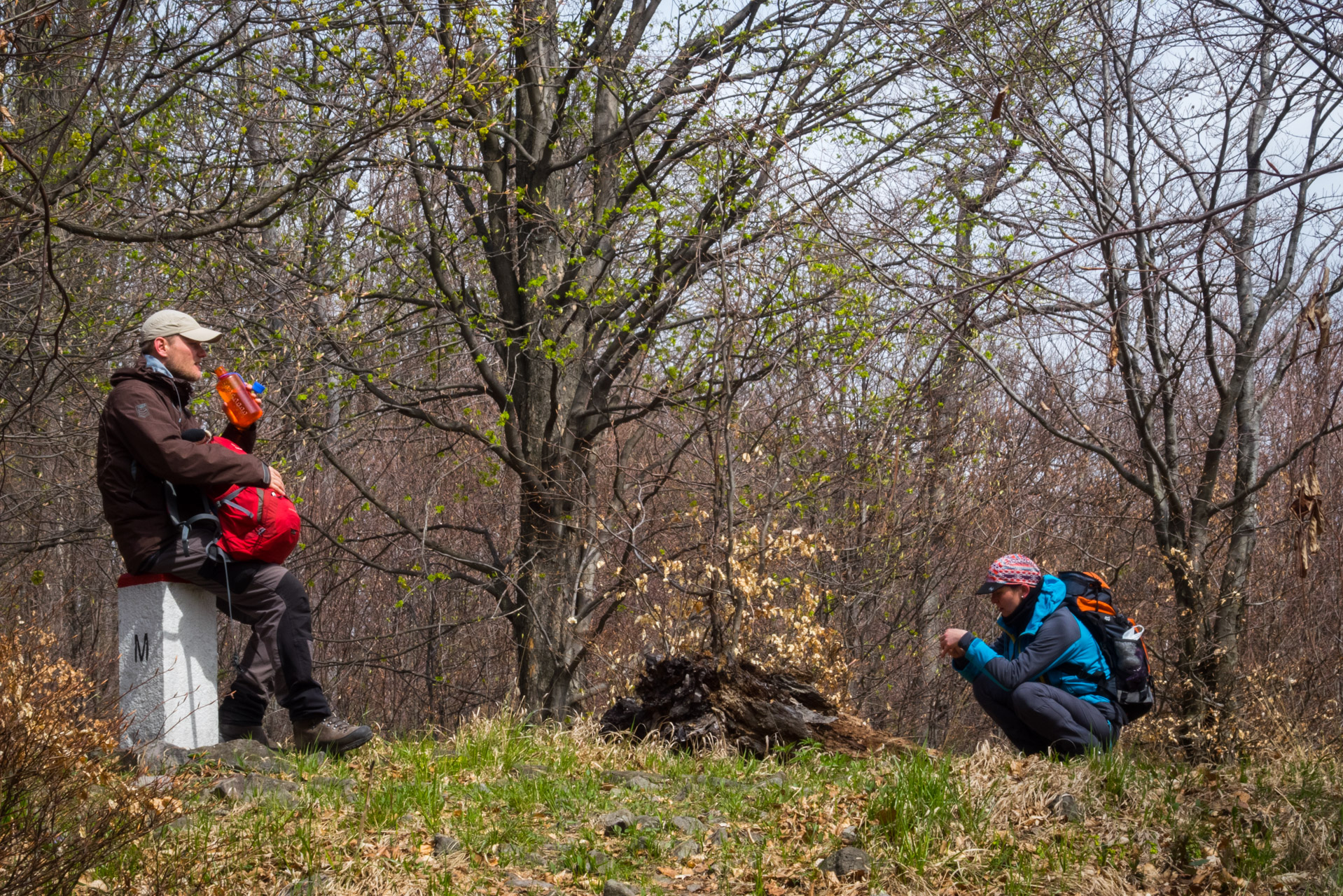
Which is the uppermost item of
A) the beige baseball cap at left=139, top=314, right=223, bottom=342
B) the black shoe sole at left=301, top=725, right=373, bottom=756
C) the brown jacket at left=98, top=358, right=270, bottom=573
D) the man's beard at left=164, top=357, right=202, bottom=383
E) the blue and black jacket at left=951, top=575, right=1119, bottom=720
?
the beige baseball cap at left=139, top=314, right=223, bottom=342

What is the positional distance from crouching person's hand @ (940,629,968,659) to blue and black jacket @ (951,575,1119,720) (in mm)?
79

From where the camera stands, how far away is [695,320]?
8812 mm

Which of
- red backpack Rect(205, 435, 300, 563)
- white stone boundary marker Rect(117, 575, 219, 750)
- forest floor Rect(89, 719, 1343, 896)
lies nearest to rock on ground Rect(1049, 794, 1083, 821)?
forest floor Rect(89, 719, 1343, 896)

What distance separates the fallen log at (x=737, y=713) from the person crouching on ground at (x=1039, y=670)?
0.71 metres

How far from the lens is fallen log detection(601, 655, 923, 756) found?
5.77 meters

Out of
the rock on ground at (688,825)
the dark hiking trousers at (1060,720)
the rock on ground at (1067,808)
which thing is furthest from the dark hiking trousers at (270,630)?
the dark hiking trousers at (1060,720)

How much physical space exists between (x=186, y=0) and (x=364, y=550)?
10.2 meters

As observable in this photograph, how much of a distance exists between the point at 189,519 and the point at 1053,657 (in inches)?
160

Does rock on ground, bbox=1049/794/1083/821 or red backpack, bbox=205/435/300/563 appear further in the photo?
red backpack, bbox=205/435/300/563

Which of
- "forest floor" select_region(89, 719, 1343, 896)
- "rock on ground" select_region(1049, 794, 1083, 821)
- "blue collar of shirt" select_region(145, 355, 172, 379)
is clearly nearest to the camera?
"forest floor" select_region(89, 719, 1343, 896)

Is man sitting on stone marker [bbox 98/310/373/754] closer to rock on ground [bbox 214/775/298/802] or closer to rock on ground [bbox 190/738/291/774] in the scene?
rock on ground [bbox 190/738/291/774]

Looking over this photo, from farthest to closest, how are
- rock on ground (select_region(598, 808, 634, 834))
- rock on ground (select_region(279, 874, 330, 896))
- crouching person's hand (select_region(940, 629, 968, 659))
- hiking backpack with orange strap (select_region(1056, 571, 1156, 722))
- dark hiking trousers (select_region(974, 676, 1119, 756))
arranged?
crouching person's hand (select_region(940, 629, 968, 659)) < hiking backpack with orange strap (select_region(1056, 571, 1156, 722)) < dark hiking trousers (select_region(974, 676, 1119, 756)) < rock on ground (select_region(598, 808, 634, 834)) < rock on ground (select_region(279, 874, 330, 896))

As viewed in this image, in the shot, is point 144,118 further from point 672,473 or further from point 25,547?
point 672,473

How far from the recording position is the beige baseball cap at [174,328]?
450 cm
